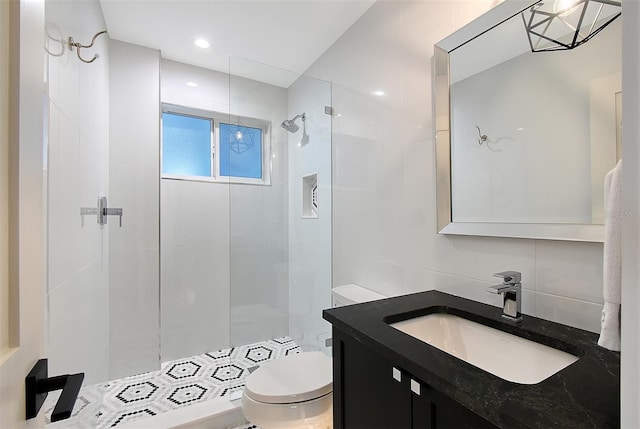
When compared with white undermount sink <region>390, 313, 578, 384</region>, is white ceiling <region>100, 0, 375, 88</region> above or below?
above

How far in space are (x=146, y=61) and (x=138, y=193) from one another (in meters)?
1.01

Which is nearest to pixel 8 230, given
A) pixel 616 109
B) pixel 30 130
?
pixel 30 130

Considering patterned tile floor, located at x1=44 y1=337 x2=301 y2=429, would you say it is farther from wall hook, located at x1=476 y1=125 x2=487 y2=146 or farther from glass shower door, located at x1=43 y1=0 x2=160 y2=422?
Answer: wall hook, located at x1=476 y1=125 x2=487 y2=146

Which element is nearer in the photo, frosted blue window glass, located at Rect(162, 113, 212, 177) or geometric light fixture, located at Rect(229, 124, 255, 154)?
geometric light fixture, located at Rect(229, 124, 255, 154)

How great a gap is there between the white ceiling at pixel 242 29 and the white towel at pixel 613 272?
175 cm

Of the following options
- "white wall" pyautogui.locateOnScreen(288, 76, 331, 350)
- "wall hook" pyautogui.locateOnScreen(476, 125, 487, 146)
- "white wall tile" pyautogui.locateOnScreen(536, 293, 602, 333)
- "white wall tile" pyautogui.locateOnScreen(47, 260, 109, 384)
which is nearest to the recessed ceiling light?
"white wall" pyautogui.locateOnScreen(288, 76, 331, 350)

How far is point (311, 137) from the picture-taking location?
2.39 metres

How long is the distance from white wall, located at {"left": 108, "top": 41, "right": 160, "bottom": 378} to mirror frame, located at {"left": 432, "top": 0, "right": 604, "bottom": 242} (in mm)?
2066

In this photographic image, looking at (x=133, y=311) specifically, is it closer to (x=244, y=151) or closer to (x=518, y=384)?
(x=244, y=151)

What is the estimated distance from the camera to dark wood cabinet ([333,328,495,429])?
68 cm

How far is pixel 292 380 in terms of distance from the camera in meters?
1.50

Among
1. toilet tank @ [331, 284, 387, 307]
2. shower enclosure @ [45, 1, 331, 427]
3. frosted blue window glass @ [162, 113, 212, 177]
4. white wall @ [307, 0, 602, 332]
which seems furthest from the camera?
frosted blue window glass @ [162, 113, 212, 177]

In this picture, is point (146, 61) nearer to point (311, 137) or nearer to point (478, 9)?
point (311, 137)

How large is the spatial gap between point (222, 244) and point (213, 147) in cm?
88
